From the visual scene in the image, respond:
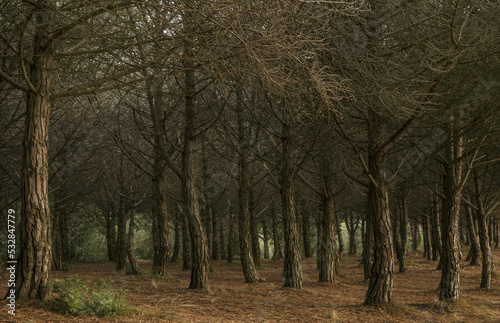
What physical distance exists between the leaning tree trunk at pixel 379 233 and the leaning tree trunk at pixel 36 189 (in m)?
5.62

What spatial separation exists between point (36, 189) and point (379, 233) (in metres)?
5.95

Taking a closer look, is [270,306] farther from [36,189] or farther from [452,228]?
[36,189]

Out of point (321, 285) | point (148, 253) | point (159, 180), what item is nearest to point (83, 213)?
point (148, 253)

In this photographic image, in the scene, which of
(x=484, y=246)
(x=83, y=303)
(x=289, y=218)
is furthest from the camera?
(x=484, y=246)

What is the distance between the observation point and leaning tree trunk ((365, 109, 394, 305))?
7.94 meters

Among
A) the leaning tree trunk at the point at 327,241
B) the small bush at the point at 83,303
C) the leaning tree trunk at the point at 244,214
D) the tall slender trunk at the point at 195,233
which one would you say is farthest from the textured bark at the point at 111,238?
the small bush at the point at 83,303

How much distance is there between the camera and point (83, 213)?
25266 mm

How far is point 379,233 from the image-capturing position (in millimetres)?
8023

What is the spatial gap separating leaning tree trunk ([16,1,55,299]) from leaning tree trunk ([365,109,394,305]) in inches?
221

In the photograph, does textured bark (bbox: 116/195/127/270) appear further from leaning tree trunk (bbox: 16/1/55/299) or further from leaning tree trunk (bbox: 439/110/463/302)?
leaning tree trunk (bbox: 439/110/463/302)

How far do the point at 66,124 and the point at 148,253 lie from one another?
21.0 metres

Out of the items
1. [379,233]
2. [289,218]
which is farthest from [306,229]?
[379,233]

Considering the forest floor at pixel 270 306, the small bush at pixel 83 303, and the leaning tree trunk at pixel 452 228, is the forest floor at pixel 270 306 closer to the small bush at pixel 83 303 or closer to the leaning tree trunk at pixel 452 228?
the small bush at pixel 83 303

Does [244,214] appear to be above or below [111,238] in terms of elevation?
above
